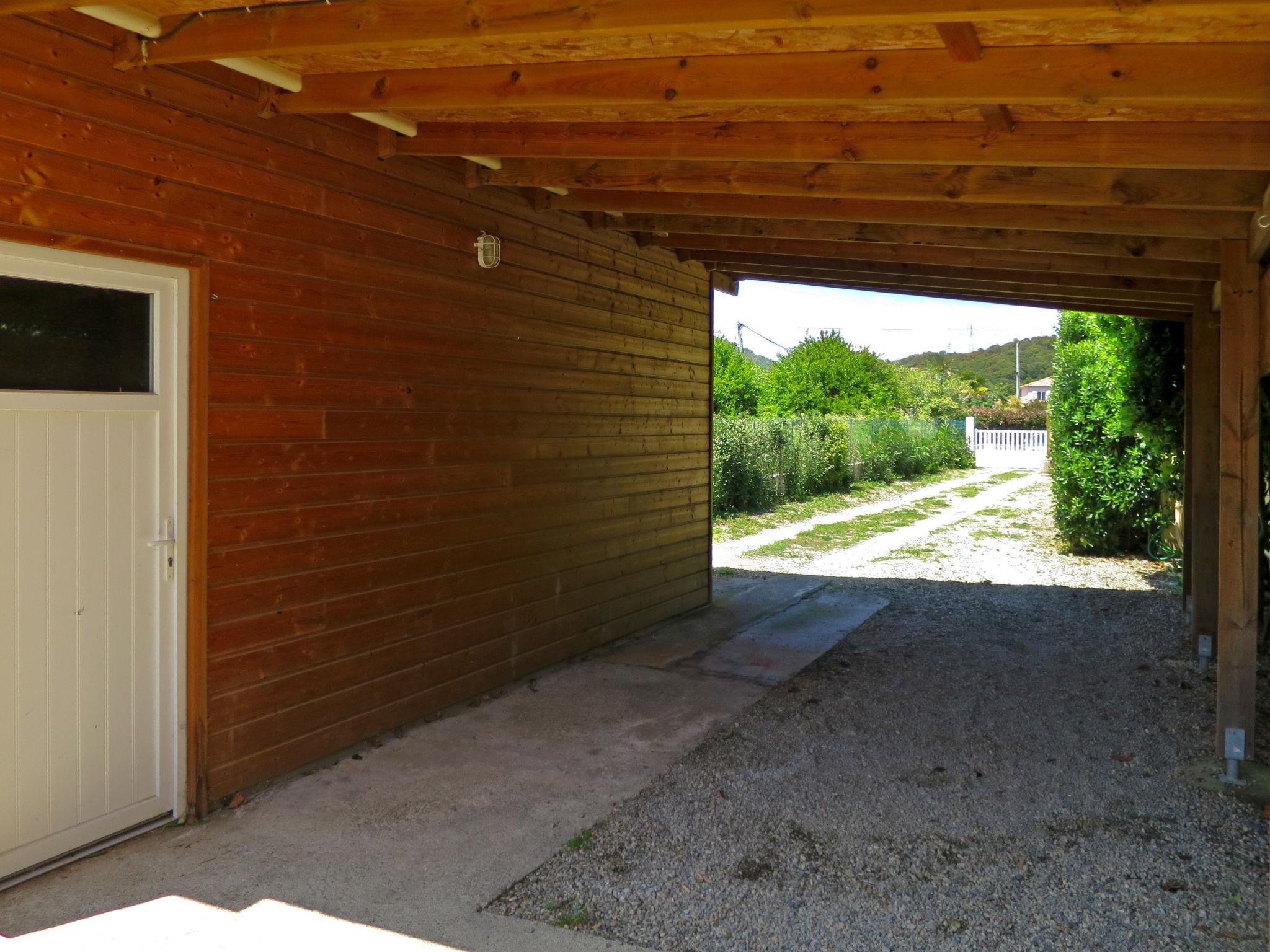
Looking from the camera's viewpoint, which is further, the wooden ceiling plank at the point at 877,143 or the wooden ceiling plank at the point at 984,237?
the wooden ceiling plank at the point at 984,237

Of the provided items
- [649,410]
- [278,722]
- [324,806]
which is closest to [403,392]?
[278,722]

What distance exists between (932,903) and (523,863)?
4.56ft

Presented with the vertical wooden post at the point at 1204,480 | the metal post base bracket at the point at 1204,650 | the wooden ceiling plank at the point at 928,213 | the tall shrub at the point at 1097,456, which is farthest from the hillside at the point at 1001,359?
the wooden ceiling plank at the point at 928,213

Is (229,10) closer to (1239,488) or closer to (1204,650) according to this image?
(1239,488)

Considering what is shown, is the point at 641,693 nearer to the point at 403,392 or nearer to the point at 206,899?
the point at 403,392

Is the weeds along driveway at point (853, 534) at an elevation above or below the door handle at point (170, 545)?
below

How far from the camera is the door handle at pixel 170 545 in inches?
145

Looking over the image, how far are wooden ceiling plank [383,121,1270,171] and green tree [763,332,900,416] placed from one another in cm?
2609

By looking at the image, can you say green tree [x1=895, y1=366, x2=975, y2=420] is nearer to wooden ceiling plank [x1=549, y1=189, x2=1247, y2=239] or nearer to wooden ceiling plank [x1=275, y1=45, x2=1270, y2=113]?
wooden ceiling plank [x1=549, y1=189, x2=1247, y2=239]

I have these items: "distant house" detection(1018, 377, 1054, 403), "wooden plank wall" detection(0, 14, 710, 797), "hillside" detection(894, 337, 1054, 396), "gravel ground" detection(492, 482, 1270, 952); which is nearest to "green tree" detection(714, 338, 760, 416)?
"wooden plank wall" detection(0, 14, 710, 797)

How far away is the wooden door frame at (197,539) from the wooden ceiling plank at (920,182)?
1.90 m

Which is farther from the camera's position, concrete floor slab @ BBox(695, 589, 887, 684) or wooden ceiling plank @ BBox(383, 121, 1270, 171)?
concrete floor slab @ BBox(695, 589, 887, 684)

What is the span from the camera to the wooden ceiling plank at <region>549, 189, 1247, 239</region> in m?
4.35

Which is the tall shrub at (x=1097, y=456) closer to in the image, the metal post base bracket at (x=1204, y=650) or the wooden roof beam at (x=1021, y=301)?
the wooden roof beam at (x=1021, y=301)
